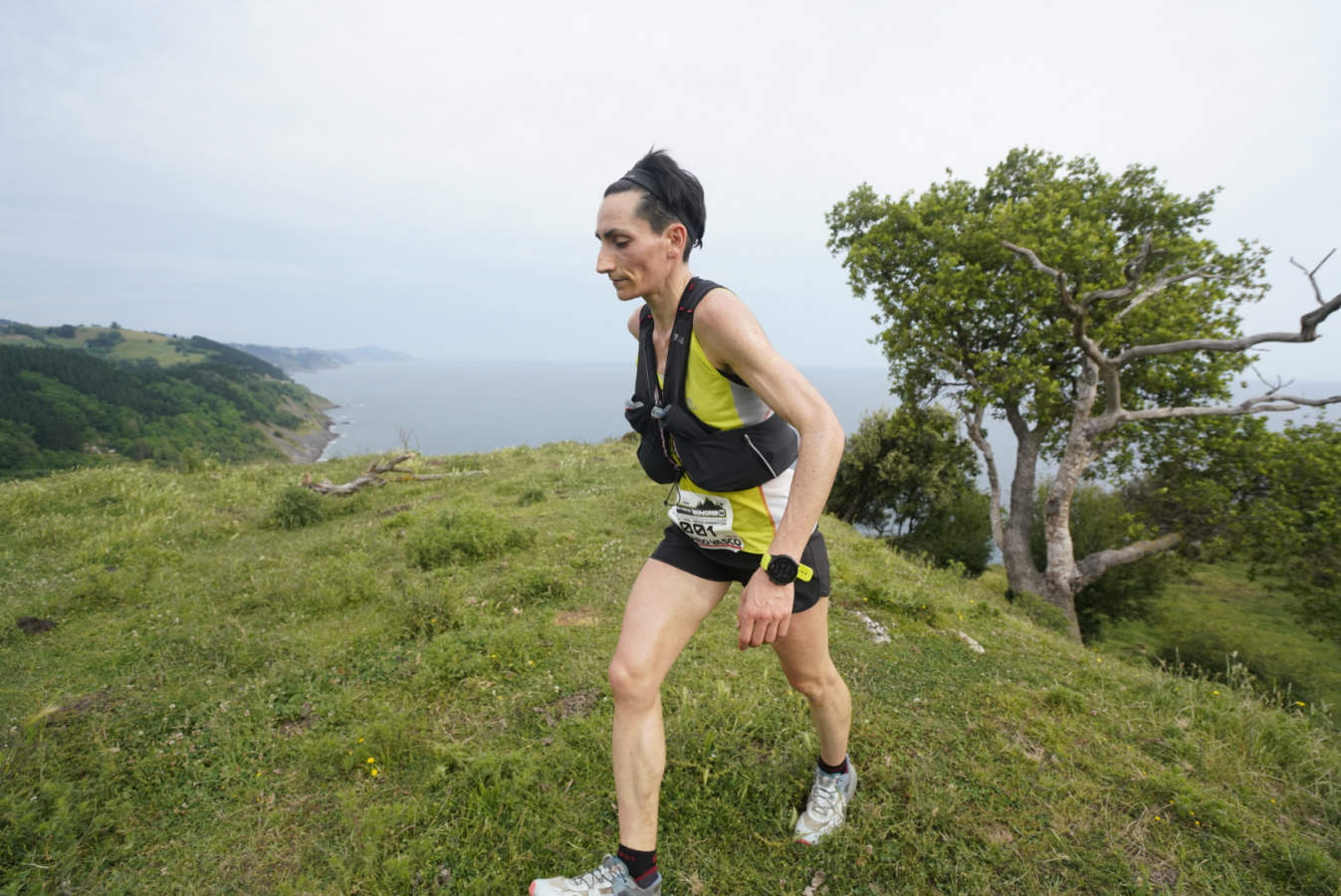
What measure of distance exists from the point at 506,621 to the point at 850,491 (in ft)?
65.6

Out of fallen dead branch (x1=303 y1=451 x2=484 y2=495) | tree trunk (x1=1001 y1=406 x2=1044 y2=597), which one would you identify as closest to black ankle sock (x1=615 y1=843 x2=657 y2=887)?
fallen dead branch (x1=303 y1=451 x2=484 y2=495)

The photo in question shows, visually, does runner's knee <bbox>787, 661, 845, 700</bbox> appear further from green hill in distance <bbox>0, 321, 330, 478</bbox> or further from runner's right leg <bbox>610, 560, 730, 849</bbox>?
green hill in distance <bbox>0, 321, 330, 478</bbox>

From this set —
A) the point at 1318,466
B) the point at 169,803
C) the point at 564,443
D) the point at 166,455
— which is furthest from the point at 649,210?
the point at 166,455

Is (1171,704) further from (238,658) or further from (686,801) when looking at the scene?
(238,658)

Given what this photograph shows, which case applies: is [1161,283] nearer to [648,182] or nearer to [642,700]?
[648,182]

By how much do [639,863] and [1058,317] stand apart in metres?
14.8

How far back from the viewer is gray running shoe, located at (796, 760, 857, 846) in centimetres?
280

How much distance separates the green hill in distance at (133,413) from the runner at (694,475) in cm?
3117

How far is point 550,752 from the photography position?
3414 millimetres

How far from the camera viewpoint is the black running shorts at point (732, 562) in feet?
7.78

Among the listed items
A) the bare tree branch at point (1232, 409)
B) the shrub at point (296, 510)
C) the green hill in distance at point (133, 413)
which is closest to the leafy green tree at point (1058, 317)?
the bare tree branch at point (1232, 409)

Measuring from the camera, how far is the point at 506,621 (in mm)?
5172

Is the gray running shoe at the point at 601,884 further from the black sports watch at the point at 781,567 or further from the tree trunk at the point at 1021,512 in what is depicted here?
the tree trunk at the point at 1021,512

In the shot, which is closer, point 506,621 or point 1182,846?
point 1182,846
